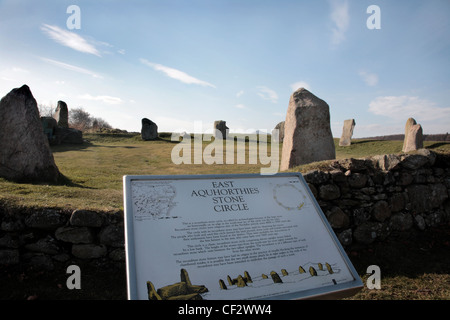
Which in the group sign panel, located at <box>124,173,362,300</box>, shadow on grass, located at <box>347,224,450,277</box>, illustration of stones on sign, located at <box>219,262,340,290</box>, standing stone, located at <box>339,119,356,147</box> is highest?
standing stone, located at <box>339,119,356,147</box>

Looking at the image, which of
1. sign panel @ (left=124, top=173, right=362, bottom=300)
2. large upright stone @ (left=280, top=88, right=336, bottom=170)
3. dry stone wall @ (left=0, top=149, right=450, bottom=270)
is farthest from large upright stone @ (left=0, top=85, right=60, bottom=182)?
large upright stone @ (left=280, top=88, right=336, bottom=170)

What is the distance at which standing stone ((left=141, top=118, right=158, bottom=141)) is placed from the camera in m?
22.5

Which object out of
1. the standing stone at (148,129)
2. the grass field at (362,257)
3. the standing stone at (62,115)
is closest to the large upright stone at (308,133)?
the grass field at (362,257)

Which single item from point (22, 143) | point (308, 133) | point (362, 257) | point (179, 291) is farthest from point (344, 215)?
point (22, 143)

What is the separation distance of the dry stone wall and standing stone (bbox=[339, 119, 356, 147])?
1590cm

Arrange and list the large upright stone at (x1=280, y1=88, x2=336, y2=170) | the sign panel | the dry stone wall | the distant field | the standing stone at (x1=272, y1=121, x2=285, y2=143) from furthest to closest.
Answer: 1. the standing stone at (x1=272, y1=121, x2=285, y2=143)
2. the large upright stone at (x1=280, y1=88, x2=336, y2=170)
3. the distant field
4. the dry stone wall
5. the sign panel

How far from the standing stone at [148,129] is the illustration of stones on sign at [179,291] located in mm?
20746

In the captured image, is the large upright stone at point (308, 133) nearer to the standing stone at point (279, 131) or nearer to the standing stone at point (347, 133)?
the standing stone at point (347, 133)

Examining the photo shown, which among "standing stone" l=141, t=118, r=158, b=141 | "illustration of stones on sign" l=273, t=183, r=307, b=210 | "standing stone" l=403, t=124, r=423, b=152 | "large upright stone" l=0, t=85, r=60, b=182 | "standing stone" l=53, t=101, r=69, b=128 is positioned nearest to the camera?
"illustration of stones on sign" l=273, t=183, r=307, b=210

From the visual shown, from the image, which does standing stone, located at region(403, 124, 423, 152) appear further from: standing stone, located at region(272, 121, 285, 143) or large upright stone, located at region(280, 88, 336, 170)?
large upright stone, located at region(280, 88, 336, 170)

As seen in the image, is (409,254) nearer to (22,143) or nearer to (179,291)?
(179,291)

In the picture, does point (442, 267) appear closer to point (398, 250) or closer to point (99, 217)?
point (398, 250)

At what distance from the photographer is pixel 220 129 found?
80.4 feet
